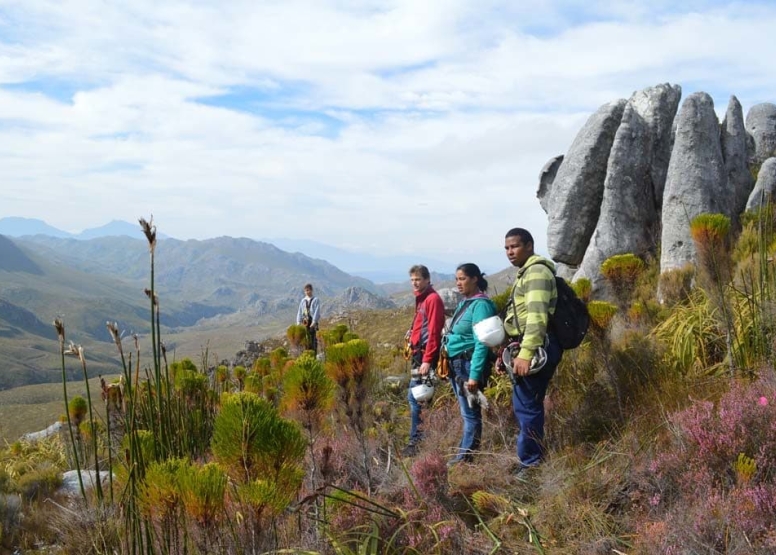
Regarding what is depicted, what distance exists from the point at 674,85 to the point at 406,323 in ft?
39.0

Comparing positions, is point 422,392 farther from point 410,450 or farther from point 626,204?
point 626,204

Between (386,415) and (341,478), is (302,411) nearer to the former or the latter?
(341,478)

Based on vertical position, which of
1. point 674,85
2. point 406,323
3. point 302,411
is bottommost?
point 406,323

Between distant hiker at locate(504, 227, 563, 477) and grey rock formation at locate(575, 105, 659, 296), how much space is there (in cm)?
803

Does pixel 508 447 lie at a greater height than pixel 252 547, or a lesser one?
lesser

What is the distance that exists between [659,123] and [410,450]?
421 inches

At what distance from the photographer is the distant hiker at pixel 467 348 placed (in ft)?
14.6

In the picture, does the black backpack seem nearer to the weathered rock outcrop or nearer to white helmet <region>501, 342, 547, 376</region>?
white helmet <region>501, 342, 547, 376</region>

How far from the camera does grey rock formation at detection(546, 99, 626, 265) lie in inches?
490

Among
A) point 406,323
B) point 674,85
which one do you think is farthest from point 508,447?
point 406,323

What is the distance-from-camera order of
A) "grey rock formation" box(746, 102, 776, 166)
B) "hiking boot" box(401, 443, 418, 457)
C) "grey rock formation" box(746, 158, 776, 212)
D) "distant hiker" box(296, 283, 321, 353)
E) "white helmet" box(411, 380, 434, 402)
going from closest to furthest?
"white helmet" box(411, 380, 434, 402) → "hiking boot" box(401, 443, 418, 457) → "grey rock formation" box(746, 158, 776, 212) → "distant hiker" box(296, 283, 321, 353) → "grey rock formation" box(746, 102, 776, 166)

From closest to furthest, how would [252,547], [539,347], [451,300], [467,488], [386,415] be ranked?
[252,547] → [539,347] → [467,488] → [386,415] → [451,300]

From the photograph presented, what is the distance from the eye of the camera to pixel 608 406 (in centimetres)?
481

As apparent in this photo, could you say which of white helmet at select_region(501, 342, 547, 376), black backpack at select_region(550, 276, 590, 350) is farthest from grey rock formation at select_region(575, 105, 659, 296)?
white helmet at select_region(501, 342, 547, 376)
